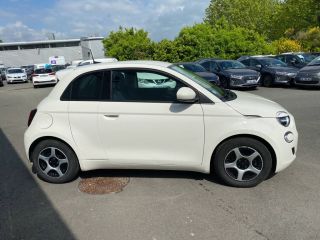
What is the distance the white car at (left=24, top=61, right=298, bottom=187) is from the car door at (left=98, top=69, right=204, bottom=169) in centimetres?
1

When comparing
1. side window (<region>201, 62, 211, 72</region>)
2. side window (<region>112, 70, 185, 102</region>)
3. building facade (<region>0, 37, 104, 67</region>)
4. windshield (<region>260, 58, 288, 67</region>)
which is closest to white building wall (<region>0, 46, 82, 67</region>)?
building facade (<region>0, 37, 104, 67</region>)

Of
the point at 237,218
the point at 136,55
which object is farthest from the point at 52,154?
the point at 136,55

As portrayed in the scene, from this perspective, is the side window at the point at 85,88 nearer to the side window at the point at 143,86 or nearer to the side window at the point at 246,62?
the side window at the point at 143,86

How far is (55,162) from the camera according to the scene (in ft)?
15.8

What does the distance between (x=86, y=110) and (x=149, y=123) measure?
0.84 meters

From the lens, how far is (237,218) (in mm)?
3656

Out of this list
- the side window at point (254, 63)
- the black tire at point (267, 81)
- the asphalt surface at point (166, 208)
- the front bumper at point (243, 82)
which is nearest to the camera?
the asphalt surface at point (166, 208)

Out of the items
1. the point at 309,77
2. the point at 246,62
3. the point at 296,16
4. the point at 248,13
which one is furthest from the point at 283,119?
the point at 248,13

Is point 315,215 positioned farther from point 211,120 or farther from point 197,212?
point 211,120

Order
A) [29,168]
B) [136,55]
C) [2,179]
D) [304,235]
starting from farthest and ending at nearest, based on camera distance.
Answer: [136,55], [29,168], [2,179], [304,235]

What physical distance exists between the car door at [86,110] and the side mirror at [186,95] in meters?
1.06

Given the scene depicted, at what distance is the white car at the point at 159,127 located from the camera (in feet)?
14.0

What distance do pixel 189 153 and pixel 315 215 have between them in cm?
158

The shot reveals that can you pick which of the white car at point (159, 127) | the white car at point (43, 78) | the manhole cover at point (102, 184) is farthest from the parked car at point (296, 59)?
the manhole cover at point (102, 184)
